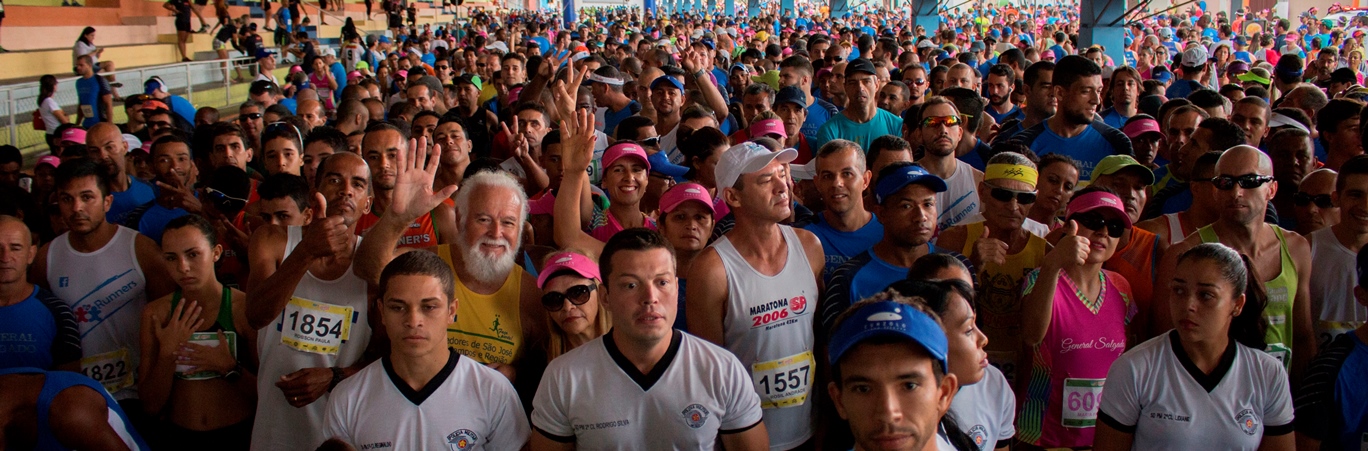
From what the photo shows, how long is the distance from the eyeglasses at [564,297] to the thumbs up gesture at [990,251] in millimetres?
1576

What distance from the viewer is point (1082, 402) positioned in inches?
141

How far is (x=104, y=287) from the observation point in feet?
14.6

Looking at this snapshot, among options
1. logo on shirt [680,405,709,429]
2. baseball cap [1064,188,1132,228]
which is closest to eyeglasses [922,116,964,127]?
baseball cap [1064,188,1132,228]

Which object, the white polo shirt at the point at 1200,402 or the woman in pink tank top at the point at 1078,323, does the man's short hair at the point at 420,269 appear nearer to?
the woman in pink tank top at the point at 1078,323

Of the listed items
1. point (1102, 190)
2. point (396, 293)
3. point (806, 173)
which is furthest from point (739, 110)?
point (396, 293)

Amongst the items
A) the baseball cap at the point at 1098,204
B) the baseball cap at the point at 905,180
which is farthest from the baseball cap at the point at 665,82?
the baseball cap at the point at 1098,204

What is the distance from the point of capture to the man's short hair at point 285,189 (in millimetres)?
4376

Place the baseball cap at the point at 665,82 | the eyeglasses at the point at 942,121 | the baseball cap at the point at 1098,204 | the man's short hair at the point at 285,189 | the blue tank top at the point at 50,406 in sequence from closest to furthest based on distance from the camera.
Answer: the blue tank top at the point at 50,406 → the baseball cap at the point at 1098,204 → the man's short hair at the point at 285,189 → the eyeglasses at the point at 942,121 → the baseball cap at the point at 665,82

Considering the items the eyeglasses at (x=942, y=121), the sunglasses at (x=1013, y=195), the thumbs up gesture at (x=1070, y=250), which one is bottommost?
the thumbs up gesture at (x=1070, y=250)

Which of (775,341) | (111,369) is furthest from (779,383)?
(111,369)

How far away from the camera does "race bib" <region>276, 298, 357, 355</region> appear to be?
3.69 m

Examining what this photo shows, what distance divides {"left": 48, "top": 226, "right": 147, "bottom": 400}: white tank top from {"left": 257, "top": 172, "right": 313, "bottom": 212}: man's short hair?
2.46 ft

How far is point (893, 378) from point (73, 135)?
24.1 ft

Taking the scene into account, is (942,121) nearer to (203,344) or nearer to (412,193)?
(412,193)
